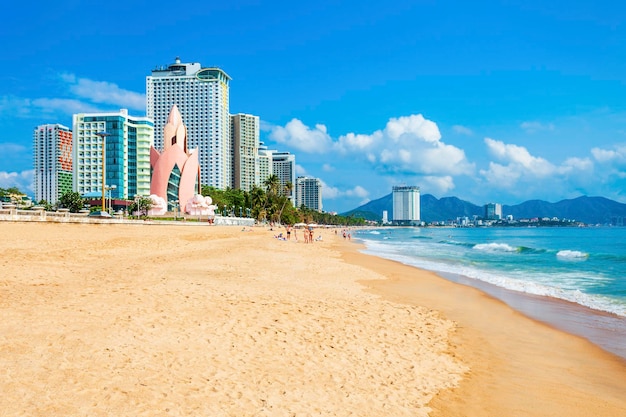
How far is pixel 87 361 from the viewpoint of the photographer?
5090 millimetres

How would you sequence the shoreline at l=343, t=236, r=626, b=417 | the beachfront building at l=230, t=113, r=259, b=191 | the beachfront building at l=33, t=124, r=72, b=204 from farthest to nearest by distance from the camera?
the beachfront building at l=230, t=113, r=259, b=191
the beachfront building at l=33, t=124, r=72, b=204
the shoreline at l=343, t=236, r=626, b=417

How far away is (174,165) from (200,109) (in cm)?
5548

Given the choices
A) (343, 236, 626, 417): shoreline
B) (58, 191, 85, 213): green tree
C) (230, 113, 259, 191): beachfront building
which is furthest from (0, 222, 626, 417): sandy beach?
(230, 113, 259, 191): beachfront building

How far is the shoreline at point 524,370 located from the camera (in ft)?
16.7

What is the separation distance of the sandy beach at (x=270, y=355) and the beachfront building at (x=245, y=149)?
15361 centimetres

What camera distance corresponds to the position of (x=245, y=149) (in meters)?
166

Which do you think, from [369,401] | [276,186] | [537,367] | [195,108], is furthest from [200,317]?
[195,108]

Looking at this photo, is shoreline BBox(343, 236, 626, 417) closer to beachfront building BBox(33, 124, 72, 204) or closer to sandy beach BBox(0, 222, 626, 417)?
sandy beach BBox(0, 222, 626, 417)

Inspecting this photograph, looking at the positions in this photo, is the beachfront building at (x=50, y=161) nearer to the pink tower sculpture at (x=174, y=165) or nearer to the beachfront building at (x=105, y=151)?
the beachfront building at (x=105, y=151)

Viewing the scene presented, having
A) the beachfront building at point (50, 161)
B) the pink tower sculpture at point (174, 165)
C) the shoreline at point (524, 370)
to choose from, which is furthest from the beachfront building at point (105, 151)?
the shoreline at point (524, 370)

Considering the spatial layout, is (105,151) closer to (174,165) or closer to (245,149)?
(174,165)

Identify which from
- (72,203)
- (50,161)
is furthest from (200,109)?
(72,203)

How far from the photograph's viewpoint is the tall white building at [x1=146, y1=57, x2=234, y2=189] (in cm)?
14300

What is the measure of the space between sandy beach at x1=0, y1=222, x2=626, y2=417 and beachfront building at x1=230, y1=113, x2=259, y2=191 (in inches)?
6048
